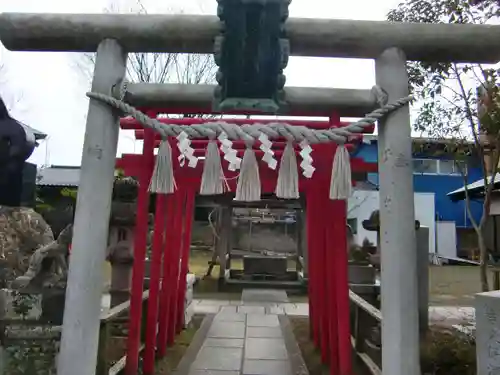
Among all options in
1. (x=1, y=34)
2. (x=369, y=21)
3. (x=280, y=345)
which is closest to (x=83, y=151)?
(x=1, y=34)

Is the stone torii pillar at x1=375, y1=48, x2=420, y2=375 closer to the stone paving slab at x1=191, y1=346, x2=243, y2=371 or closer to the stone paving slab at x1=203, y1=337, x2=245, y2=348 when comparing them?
the stone paving slab at x1=191, y1=346, x2=243, y2=371

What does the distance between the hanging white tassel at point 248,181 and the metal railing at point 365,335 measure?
2.34 m

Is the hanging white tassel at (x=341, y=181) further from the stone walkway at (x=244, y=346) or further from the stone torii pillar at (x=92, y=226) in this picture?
the stone walkway at (x=244, y=346)

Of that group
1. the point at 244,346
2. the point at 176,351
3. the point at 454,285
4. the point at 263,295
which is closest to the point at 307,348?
the point at 244,346

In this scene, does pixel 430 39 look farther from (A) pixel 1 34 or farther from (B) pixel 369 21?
(A) pixel 1 34

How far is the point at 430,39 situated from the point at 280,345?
4.74 metres

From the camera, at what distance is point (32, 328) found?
9.02ft

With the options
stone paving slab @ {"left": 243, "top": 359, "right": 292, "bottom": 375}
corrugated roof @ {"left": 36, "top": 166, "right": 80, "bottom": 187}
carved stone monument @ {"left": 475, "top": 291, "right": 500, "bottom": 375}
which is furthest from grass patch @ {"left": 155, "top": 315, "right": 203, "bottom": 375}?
corrugated roof @ {"left": 36, "top": 166, "right": 80, "bottom": 187}

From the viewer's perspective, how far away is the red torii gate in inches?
159

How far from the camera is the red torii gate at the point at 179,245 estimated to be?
404 cm

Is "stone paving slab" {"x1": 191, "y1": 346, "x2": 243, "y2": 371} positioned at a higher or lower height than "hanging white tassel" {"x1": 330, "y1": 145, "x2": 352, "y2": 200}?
lower

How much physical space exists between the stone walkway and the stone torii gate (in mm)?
2796

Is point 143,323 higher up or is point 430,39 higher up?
point 430,39

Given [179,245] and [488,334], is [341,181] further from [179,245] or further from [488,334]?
[179,245]
